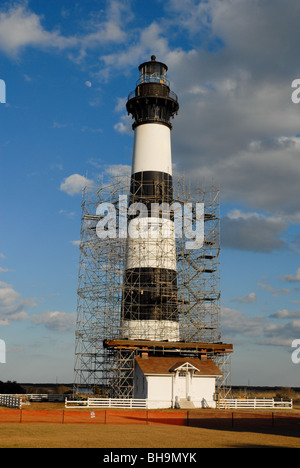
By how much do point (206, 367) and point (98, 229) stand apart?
670 inches

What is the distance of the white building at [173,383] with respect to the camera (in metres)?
41.0

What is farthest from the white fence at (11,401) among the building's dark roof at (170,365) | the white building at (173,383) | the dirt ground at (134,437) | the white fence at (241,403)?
the white fence at (241,403)

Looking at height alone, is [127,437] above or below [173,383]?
below

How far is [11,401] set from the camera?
4144 centimetres

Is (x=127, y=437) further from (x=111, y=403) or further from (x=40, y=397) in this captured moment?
(x=40, y=397)

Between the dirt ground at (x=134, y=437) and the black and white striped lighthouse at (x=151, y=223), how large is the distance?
669 inches

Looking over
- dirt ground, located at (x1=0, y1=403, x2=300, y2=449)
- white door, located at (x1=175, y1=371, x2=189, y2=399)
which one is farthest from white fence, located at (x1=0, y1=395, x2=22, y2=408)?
white door, located at (x1=175, y1=371, x2=189, y2=399)

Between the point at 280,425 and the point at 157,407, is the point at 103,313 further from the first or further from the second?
the point at 280,425

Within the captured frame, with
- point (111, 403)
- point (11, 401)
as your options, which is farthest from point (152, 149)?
point (11, 401)

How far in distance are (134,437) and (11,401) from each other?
21601mm

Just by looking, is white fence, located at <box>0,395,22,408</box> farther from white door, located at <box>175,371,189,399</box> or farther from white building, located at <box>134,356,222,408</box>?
white door, located at <box>175,371,189,399</box>

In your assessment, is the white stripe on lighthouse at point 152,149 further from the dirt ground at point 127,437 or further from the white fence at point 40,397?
the dirt ground at point 127,437

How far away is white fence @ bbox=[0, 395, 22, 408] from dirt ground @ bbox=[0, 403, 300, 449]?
1084 cm

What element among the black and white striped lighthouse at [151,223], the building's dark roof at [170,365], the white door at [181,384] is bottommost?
the white door at [181,384]
